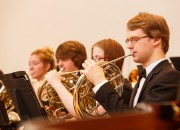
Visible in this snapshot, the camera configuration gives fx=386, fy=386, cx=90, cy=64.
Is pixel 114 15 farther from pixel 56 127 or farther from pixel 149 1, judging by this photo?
pixel 56 127

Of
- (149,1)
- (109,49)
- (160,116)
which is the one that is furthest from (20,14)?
(160,116)

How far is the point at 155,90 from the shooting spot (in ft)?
6.51

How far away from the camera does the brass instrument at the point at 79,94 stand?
2336 millimetres

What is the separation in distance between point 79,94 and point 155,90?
54 cm

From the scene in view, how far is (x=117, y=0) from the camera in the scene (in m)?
4.98

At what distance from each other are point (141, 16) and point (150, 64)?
0.28 m

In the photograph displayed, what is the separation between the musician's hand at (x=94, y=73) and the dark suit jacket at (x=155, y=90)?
79mm

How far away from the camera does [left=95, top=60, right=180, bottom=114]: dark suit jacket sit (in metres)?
1.97

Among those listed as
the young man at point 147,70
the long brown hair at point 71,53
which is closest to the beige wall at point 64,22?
the long brown hair at point 71,53

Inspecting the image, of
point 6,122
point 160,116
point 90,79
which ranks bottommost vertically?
point 6,122

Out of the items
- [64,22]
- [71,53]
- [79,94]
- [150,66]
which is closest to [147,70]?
[150,66]

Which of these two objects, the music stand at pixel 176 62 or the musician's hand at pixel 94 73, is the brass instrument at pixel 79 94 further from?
the music stand at pixel 176 62

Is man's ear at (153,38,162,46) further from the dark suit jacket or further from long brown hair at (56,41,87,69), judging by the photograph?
long brown hair at (56,41,87,69)

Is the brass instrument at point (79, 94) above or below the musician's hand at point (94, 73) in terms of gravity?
below
